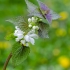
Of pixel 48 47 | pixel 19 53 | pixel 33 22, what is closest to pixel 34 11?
pixel 33 22

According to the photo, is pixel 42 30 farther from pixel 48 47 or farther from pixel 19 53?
pixel 48 47

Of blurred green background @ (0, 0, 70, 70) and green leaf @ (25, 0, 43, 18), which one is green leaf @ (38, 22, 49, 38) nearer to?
green leaf @ (25, 0, 43, 18)

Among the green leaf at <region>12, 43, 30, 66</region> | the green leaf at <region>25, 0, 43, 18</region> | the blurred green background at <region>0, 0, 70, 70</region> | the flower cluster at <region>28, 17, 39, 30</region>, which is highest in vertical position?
the green leaf at <region>25, 0, 43, 18</region>

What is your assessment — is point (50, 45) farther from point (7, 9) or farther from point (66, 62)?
point (7, 9)

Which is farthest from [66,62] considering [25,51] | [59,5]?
[25,51]

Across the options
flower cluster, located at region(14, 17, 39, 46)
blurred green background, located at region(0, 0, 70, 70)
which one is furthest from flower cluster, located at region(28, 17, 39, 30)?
blurred green background, located at region(0, 0, 70, 70)

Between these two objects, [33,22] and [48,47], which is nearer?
[33,22]

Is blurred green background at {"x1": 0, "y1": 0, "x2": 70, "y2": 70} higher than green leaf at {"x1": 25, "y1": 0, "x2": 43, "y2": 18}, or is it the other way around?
green leaf at {"x1": 25, "y1": 0, "x2": 43, "y2": 18}

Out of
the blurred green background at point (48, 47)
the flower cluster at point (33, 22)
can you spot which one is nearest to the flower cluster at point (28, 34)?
the flower cluster at point (33, 22)

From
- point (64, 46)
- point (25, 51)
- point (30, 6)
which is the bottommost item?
point (64, 46)
